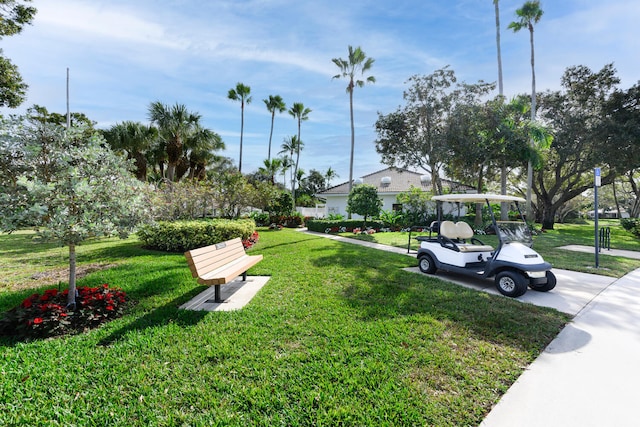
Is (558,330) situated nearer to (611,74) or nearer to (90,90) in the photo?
(90,90)

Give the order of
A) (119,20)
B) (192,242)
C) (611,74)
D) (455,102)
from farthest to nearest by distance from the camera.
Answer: (611,74), (455,102), (192,242), (119,20)

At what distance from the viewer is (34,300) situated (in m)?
3.69

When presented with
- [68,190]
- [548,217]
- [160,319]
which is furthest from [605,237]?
[68,190]

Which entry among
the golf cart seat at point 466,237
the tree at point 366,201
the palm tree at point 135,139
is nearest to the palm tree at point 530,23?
the tree at point 366,201

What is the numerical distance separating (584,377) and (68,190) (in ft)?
19.1

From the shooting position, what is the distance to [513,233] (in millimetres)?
5383

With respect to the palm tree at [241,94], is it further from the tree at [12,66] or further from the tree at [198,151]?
the tree at [12,66]

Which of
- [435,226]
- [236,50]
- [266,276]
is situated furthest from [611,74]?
[266,276]

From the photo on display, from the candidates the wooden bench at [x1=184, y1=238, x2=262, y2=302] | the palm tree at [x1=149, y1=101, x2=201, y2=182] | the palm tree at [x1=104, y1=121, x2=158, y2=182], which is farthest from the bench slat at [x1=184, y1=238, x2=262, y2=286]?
the palm tree at [x1=104, y1=121, x2=158, y2=182]

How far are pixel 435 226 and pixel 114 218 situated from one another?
22.7ft

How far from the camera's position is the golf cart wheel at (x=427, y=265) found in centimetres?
631

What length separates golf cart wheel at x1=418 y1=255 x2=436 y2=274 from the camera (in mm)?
6309

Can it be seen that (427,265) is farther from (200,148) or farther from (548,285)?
(200,148)

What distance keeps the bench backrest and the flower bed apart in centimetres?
119
